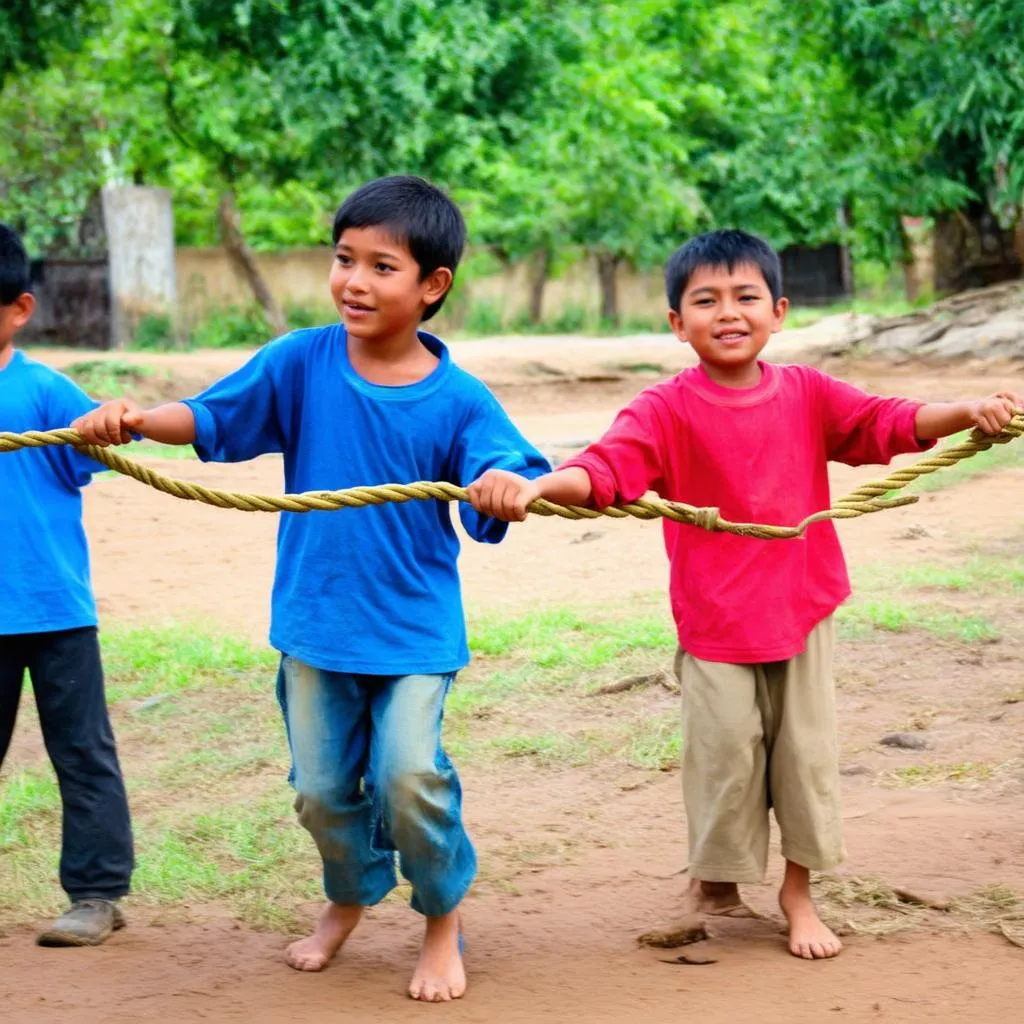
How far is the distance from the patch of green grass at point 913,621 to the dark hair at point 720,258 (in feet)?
9.92

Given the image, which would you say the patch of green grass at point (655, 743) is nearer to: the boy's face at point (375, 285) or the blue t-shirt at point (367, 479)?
the blue t-shirt at point (367, 479)

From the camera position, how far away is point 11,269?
3383 mm

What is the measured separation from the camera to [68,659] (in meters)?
3.36

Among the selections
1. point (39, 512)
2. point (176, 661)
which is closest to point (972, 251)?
point (176, 661)

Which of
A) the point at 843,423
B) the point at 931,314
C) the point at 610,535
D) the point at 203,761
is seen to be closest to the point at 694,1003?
the point at 843,423

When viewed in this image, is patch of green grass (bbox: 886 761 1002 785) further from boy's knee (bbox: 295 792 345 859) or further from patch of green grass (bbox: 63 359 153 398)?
patch of green grass (bbox: 63 359 153 398)

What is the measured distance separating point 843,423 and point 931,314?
44.2ft

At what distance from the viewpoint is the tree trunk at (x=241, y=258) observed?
21.0m

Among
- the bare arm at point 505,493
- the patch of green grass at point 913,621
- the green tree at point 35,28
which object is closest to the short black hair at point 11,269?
the bare arm at point 505,493

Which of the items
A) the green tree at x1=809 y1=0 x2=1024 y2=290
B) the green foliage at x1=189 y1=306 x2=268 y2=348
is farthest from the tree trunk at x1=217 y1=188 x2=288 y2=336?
the green tree at x1=809 y1=0 x2=1024 y2=290

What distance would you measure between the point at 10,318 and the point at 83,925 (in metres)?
1.28

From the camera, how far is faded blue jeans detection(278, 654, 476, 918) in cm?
291

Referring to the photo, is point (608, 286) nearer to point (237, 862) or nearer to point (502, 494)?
point (237, 862)

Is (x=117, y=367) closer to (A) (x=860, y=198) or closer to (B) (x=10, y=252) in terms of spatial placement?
(A) (x=860, y=198)
